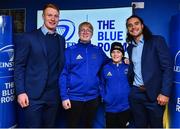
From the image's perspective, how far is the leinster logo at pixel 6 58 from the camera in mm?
3086

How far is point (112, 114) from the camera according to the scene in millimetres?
3279

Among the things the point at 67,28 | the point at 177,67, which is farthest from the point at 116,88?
the point at 67,28

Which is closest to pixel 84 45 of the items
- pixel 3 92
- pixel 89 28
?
pixel 89 28

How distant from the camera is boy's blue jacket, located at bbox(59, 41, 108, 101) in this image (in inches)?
124

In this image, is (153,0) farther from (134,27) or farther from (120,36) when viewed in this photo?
(134,27)

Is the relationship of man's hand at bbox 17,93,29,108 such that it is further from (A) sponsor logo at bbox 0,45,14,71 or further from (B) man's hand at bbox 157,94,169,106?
(B) man's hand at bbox 157,94,169,106

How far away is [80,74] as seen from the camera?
3158 mm

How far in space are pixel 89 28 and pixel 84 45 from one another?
0.65 ft

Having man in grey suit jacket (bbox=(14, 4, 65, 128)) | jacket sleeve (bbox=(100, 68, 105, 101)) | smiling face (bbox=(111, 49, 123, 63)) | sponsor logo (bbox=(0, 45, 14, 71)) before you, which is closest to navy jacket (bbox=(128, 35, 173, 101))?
smiling face (bbox=(111, 49, 123, 63))

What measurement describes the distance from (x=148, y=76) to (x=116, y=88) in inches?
15.6

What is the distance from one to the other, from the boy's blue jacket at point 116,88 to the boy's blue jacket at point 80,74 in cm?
10

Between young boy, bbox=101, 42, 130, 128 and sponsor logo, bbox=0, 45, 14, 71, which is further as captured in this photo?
young boy, bbox=101, 42, 130, 128

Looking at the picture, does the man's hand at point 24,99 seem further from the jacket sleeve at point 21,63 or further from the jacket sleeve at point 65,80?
the jacket sleeve at point 65,80

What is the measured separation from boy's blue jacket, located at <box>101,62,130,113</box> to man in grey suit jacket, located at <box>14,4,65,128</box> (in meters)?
0.55
